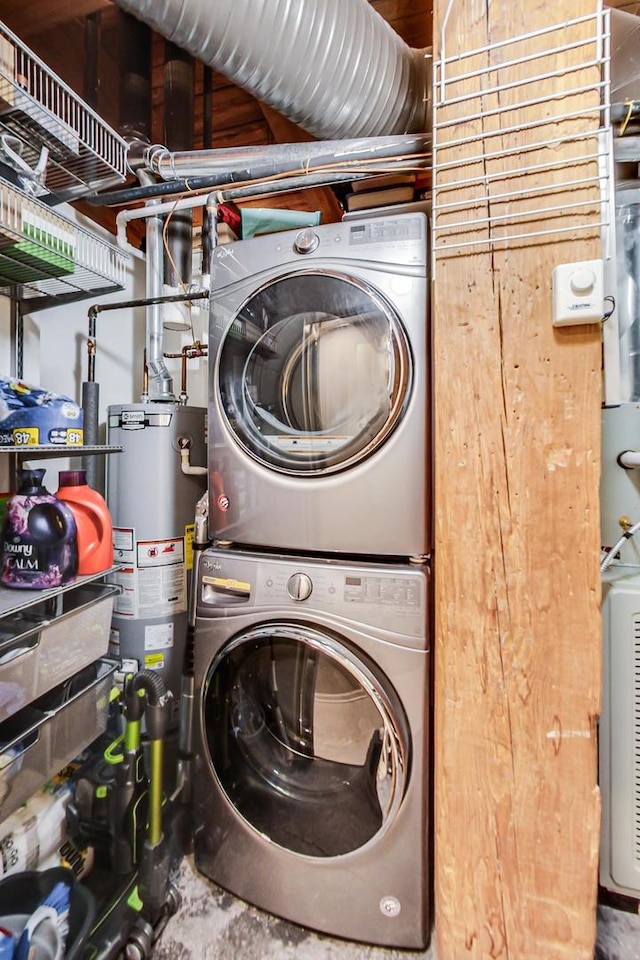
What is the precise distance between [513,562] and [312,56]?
1386 mm

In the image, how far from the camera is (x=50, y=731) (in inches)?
41.4

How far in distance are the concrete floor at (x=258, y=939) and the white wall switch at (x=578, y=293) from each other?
1.53 m

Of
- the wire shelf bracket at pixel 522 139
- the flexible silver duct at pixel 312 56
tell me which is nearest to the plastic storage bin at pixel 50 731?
the wire shelf bracket at pixel 522 139

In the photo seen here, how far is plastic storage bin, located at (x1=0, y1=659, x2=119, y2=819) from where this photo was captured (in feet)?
3.11

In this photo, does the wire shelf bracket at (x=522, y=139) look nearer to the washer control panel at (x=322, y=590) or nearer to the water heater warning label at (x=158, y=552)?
the washer control panel at (x=322, y=590)

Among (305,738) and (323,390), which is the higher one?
(323,390)

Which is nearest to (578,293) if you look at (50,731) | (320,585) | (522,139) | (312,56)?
(522,139)

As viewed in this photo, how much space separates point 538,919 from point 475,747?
14.4 inches

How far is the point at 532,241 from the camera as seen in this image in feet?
2.99

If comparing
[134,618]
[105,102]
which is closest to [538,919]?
[134,618]

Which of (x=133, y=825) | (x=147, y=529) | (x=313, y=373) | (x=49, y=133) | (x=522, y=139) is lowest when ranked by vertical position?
(x=133, y=825)

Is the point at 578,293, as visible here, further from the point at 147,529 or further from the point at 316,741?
the point at 147,529

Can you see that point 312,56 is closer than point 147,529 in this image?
Yes

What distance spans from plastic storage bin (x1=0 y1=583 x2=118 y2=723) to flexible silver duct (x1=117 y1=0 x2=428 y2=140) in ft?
4.83
